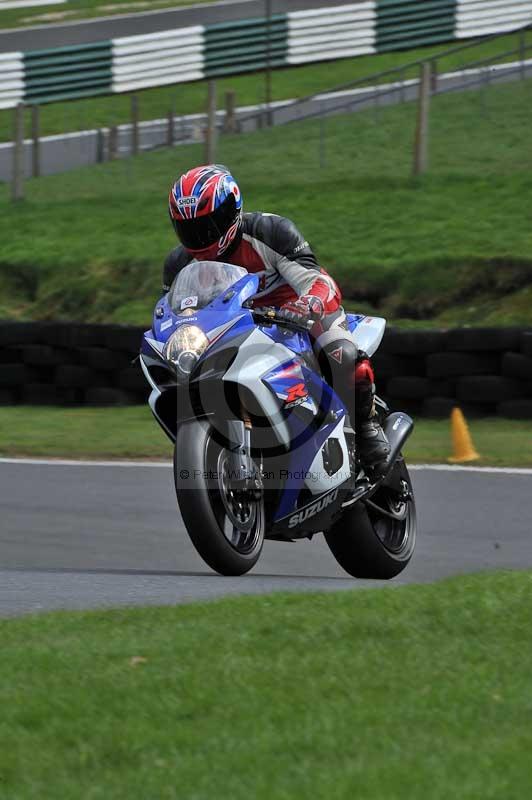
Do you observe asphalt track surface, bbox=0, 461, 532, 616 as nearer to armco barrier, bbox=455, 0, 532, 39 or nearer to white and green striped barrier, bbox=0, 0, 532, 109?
→ white and green striped barrier, bbox=0, 0, 532, 109

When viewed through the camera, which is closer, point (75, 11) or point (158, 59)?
point (158, 59)

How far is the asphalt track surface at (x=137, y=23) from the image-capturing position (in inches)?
1088

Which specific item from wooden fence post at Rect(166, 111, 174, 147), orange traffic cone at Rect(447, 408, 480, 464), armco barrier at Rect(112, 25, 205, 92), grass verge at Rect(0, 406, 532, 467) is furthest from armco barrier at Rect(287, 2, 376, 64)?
orange traffic cone at Rect(447, 408, 480, 464)

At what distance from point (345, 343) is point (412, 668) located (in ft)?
7.76

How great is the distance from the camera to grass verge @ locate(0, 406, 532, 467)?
34.3 ft

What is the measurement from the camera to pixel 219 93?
26781 mm

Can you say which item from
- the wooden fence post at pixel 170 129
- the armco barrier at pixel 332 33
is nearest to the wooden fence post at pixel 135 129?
the wooden fence post at pixel 170 129

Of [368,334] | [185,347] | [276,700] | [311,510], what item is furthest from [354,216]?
[276,700]

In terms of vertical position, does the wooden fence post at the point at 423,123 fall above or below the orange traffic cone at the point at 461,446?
above

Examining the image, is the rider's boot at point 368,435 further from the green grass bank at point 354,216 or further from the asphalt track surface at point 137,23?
the asphalt track surface at point 137,23

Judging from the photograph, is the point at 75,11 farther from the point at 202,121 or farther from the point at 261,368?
the point at 261,368

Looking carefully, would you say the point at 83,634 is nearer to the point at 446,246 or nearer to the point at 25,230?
the point at 446,246

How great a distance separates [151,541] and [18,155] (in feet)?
39.8

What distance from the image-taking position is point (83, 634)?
16.2ft
